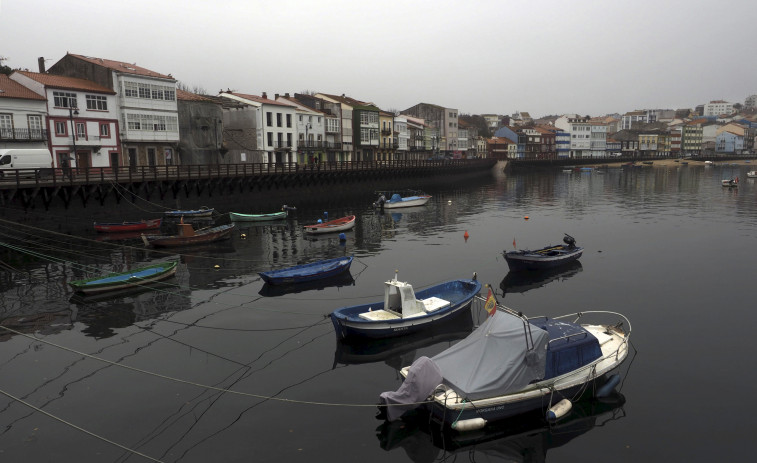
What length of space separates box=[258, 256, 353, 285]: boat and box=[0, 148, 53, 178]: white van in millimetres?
32073

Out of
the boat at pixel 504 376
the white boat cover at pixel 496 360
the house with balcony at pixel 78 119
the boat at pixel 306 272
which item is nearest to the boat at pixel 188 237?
the boat at pixel 306 272

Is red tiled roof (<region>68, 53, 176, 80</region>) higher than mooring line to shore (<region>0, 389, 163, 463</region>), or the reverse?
red tiled roof (<region>68, 53, 176, 80</region>)

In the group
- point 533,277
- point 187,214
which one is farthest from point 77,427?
point 187,214

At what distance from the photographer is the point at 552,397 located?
682 inches

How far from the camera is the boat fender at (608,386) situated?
18.7 meters

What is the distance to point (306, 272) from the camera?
33750 millimetres

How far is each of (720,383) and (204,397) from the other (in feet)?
62.9

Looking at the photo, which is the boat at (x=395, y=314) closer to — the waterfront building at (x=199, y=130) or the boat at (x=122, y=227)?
the boat at (x=122, y=227)

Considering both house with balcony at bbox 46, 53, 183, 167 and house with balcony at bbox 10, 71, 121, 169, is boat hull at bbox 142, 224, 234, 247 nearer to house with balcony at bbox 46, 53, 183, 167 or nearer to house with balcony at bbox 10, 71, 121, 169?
house with balcony at bbox 10, 71, 121, 169

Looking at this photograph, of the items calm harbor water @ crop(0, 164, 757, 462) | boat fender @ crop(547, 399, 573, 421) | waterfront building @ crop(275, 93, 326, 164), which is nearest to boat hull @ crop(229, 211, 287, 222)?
calm harbor water @ crop(0, 164, 757, 462)

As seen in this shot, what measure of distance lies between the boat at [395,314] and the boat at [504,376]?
5.54 m

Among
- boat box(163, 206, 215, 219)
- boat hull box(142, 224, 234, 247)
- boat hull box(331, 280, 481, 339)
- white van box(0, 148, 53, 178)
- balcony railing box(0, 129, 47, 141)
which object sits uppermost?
balcony railing box(0, 129, 47, 141)

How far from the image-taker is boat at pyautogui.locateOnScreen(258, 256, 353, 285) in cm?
3241

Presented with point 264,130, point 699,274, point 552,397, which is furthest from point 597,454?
point 264,130
